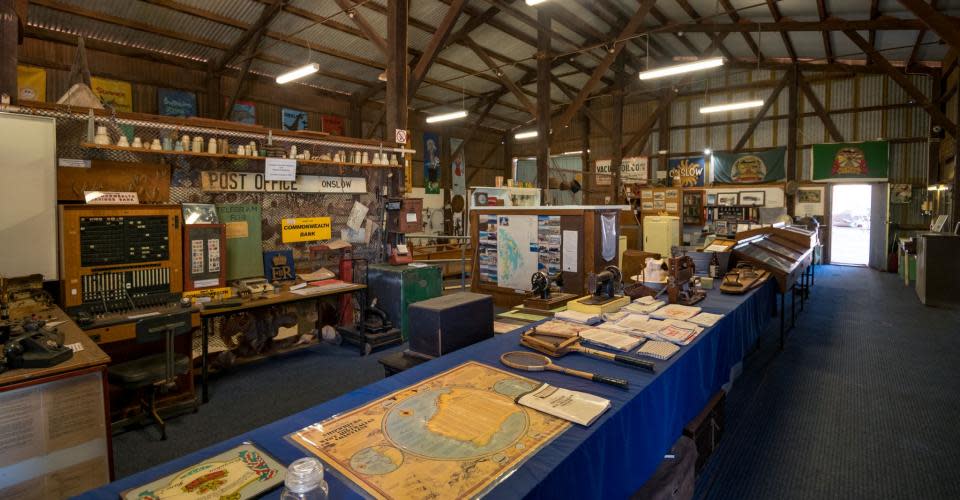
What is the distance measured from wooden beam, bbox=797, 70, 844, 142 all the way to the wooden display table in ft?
52.0

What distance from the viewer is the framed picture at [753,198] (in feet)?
44.0

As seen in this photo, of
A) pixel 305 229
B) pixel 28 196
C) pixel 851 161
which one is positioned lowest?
pixel 305 229

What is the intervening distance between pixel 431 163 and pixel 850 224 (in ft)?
41.3

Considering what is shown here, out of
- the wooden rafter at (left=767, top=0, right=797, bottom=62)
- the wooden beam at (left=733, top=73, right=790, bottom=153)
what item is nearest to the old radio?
the wooden rafter at (left=767, top=0, right=797, bottom=62)

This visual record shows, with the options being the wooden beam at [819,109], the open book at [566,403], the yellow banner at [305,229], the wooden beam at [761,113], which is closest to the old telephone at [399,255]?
the yellow banner at [305,229]

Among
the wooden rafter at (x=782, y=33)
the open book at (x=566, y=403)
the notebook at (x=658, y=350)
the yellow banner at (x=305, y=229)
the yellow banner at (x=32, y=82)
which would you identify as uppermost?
the wooden rafter at (x=782, y=33)

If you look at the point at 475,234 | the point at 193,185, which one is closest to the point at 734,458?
the point at 475,234

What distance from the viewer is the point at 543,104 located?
389 inches

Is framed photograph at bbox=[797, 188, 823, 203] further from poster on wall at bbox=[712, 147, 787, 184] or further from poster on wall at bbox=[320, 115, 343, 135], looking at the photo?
poster on wall at bbox=[320, 115, 343, 135]

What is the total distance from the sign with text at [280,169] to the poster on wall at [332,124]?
8933 mm

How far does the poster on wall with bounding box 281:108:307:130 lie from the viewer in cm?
1238

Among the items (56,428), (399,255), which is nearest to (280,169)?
(399,255)

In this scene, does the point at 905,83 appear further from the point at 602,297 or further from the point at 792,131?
the point at 602,297

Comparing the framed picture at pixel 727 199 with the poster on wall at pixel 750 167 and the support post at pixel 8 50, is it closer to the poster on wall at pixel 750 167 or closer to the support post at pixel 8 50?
the poster on wall at pixel 750 167
